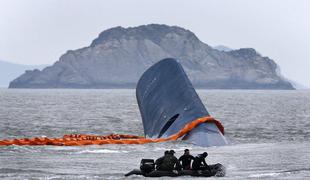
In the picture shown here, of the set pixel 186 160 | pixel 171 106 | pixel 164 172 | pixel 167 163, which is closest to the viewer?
pixel 164 172

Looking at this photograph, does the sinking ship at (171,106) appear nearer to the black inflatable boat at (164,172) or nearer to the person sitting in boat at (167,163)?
the black inflatable boat at (164,172)

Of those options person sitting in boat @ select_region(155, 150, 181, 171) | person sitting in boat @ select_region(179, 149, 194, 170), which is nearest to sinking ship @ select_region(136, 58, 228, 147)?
person sitting in boat @ select_region(179, 149, 194, 170)

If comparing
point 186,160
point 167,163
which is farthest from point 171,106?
point 167,163

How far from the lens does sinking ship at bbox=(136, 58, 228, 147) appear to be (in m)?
53.0

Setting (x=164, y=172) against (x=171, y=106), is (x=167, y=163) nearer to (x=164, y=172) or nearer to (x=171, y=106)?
(x=164, y=172)

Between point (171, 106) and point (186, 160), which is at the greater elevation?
point (171, 106)

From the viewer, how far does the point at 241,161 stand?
145 feet

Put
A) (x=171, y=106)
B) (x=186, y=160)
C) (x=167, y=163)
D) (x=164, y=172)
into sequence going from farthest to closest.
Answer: (x=171, y=106)
(x=186, y=160)
(x=167, y=163)
(x=164, y=172)

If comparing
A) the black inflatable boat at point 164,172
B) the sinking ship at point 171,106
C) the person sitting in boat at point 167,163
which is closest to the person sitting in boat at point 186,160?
the black inflatable boat at point 164,172

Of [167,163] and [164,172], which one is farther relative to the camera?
[167,163]

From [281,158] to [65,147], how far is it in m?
16.2

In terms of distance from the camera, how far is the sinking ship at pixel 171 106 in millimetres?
53031

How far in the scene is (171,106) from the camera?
59.3 metres

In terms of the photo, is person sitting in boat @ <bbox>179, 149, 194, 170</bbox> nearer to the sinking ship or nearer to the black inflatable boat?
the black inflatable boat
